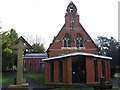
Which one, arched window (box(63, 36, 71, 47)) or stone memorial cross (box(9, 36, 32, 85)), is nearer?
stone memorial cross (box(9, 36, 32, 85))

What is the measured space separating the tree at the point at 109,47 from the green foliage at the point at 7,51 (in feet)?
100

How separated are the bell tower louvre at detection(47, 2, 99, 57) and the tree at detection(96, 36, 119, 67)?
20934 mm

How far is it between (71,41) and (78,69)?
20.2ft

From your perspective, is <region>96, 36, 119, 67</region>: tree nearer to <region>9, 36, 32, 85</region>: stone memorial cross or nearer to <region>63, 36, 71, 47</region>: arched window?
<region>63, 36, 71, 47</region>: arched window

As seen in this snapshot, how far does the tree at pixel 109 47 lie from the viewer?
3713cm

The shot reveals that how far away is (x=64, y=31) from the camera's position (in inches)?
808

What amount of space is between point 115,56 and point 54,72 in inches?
1146

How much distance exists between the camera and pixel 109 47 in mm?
43375

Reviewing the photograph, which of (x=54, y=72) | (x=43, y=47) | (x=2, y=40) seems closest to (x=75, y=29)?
(x=54, y=72)

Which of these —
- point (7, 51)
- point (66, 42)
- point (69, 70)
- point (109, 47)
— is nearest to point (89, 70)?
point (69, 70)

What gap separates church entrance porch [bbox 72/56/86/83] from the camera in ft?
49.4

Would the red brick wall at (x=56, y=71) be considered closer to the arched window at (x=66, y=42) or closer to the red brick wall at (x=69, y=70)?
the red brick wall at (x=69, y=70)

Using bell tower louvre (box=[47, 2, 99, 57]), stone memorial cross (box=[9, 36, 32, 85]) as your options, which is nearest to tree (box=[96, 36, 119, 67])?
bell tower louvre (box=[47, 2, 99, 57])

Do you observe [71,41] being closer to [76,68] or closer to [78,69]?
[76,68]
